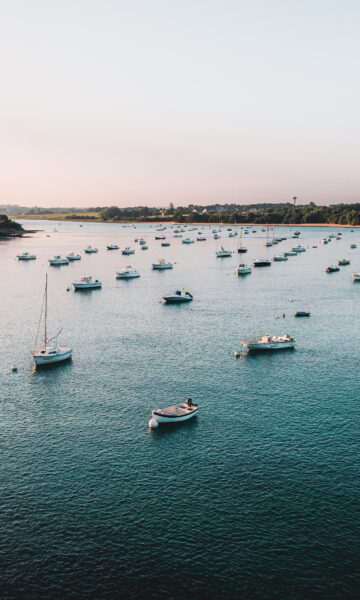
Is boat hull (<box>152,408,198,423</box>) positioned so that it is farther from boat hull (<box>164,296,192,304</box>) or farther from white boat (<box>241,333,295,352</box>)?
boat hull (<box>164,296,192,304</box>)

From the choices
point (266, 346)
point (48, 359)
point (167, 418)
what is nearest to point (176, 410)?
point (167, 418)

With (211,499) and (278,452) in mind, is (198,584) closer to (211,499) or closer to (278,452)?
(211,499)

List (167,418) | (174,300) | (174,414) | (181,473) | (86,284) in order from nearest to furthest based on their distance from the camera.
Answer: (181,473), (167,418), (174,414), (174,300), (86,284)

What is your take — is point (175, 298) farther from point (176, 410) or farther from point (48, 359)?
point (176, 410)

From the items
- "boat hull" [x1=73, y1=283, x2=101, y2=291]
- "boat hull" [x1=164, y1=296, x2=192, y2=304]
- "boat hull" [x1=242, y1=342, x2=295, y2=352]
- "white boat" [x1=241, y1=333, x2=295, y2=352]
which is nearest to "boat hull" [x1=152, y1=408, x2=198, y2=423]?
"boat hull" [x1=242, y1=342, x2=295, y2=352]

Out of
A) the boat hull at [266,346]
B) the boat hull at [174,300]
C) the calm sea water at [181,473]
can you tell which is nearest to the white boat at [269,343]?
the boat hull at [266,346]

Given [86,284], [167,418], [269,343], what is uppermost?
[86,284]
